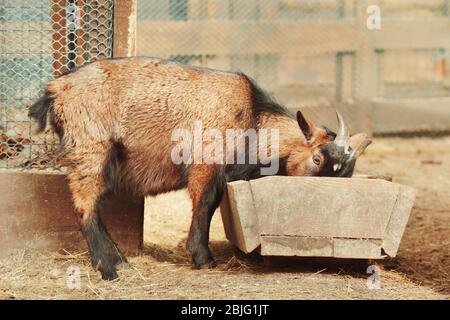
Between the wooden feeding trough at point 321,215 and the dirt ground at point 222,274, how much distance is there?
24cm

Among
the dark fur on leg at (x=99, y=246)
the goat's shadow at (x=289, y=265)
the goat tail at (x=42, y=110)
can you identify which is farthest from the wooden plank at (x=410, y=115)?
the goat tail at (x=42, y=110)

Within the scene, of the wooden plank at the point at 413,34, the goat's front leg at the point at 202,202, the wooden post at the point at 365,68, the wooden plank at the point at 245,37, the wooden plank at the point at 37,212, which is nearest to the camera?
the goat's front leg at the point at 202,202

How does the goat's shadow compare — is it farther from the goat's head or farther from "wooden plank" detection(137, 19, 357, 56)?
"wooden plank" detection(137, 19, 357, 56)

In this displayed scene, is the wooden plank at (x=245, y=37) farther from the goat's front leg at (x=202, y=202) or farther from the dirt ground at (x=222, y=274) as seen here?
the goat's front leg at (x=202, y=202)

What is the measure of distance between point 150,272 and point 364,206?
1648 millimetres

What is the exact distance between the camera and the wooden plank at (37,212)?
259 inches

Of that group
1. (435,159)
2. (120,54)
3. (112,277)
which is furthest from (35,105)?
(435,159)

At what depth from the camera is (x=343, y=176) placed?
628 centimetres

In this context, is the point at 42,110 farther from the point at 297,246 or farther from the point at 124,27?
the point at 297,246

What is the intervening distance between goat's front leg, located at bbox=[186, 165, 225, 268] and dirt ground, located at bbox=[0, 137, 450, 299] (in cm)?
13

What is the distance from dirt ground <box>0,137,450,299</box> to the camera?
570 cm

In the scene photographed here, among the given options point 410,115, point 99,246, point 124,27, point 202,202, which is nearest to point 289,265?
point 202,202

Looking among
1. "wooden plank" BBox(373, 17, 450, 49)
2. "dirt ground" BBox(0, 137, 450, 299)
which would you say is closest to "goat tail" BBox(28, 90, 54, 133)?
"dirt ground" BBox(0, 137, 450, 299)
